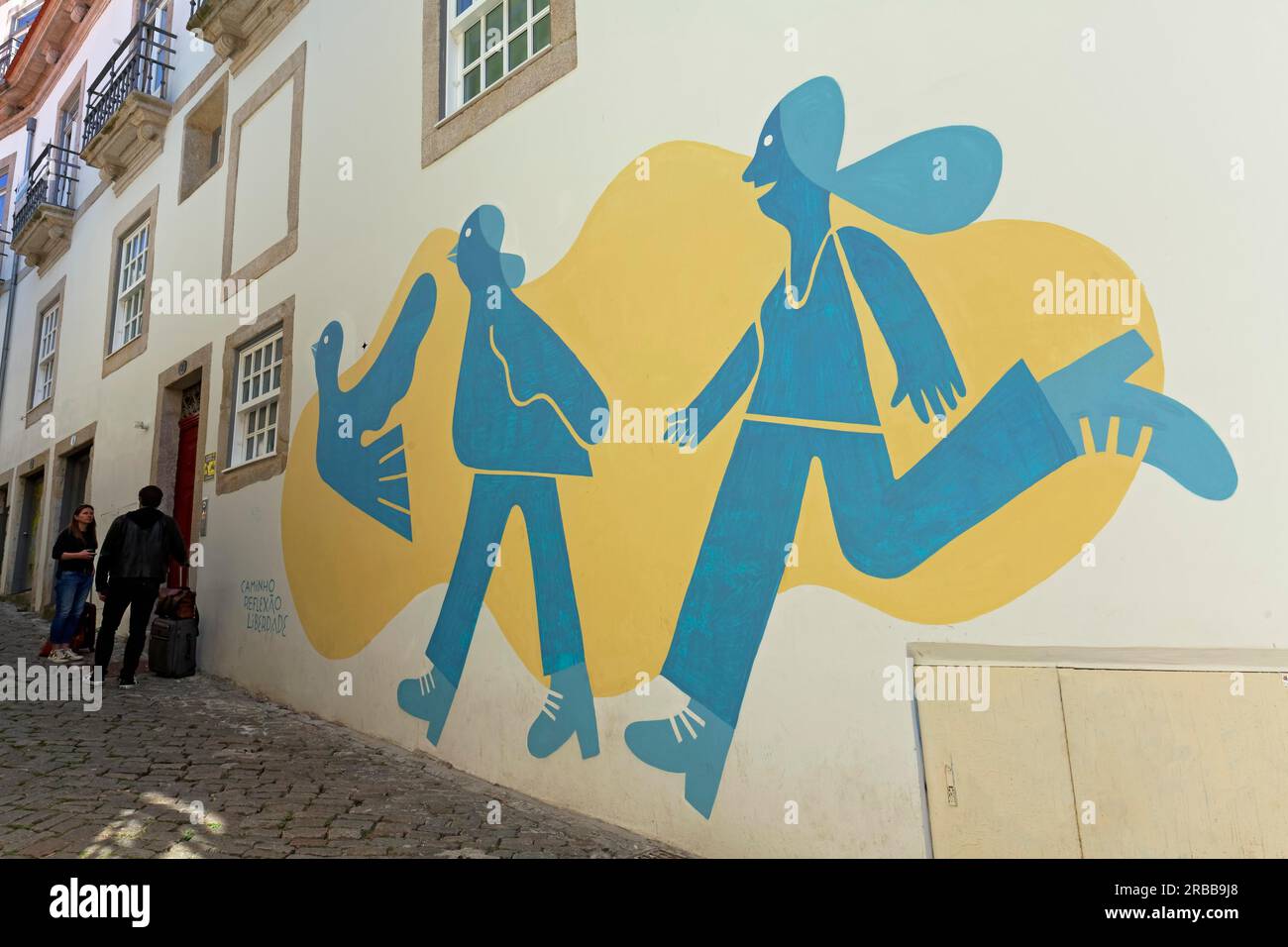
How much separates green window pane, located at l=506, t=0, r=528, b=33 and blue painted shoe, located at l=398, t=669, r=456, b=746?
4408 mm

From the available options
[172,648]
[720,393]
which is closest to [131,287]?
[172,648]

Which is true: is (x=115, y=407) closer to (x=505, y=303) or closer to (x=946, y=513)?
(x=505, y=303)

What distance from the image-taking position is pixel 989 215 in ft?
12.3

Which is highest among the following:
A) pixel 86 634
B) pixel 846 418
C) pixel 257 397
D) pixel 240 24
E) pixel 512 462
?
pixel 240 24

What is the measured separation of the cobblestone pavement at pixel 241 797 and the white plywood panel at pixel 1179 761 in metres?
1.94

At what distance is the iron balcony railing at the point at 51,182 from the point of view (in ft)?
50.8

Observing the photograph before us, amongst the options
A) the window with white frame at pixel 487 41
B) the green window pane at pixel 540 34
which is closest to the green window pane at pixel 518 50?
the window with white frame at pixel 487 41

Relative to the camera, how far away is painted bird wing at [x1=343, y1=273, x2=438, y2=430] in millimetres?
6656

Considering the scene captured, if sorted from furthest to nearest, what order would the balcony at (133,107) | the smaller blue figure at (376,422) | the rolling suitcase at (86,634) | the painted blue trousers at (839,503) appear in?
the balcony at (133,107) → the rolling suitcase at (86,634) → the smaller blue figure at (376,422) → the painted blue trousers at (839,503)

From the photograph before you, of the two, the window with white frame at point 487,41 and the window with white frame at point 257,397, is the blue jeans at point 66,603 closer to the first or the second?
the window with white frame at point 257,397

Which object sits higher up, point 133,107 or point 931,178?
point 133,107

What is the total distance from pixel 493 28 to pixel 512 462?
3272 millimetres

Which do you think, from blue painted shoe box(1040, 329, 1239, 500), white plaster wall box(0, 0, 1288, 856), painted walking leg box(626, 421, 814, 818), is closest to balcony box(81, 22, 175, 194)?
white plaster wall box(0, 0, 1288, 856)

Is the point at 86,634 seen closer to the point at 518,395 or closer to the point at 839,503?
the point at 518,395
